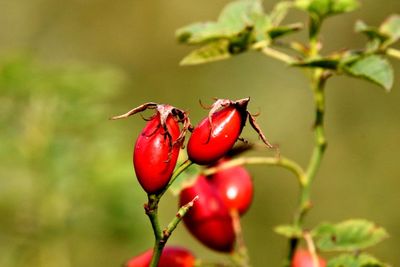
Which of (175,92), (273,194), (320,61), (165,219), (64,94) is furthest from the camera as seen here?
(175,92)

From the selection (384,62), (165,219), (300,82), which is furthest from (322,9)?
(300,82)

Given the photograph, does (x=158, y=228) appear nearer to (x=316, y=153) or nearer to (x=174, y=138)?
(x=174, y=138)

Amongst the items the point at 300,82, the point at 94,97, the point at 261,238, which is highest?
the point at 300,82

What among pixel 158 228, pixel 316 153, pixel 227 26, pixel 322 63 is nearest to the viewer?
pixel 158 228

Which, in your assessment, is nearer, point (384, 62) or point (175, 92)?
point (384, 62)

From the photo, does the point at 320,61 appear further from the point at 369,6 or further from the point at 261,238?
the point at 369,6

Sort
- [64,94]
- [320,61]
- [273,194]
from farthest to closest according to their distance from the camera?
[273,194] < [64,94] < [320,61]

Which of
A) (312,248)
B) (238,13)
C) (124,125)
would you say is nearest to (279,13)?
(238,13)
